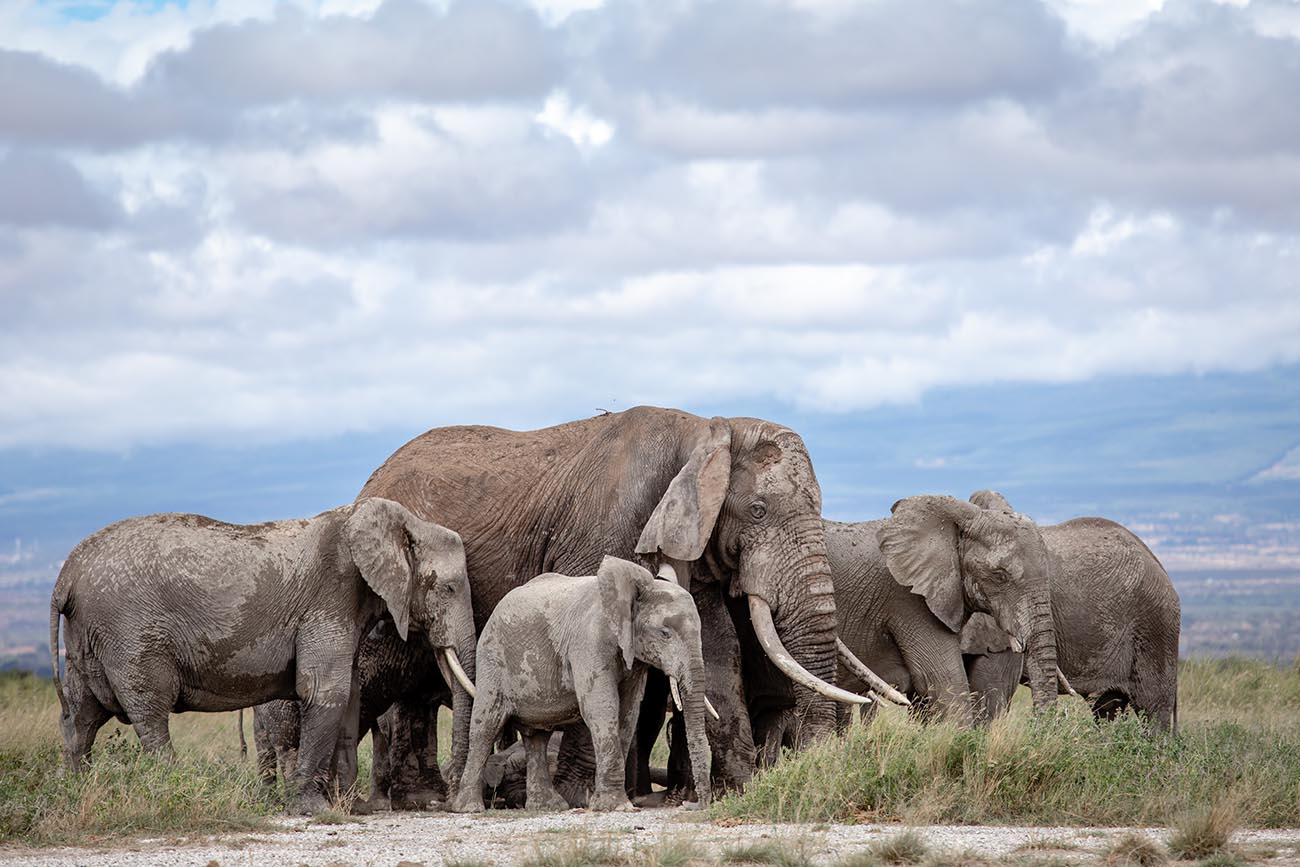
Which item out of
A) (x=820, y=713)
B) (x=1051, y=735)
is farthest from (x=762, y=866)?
(x=820, y=713)

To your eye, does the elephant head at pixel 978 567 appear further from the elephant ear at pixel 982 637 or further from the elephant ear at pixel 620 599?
the elephant ear at pixel 620 599

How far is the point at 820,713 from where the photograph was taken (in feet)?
53.1

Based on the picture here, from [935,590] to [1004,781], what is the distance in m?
4.06

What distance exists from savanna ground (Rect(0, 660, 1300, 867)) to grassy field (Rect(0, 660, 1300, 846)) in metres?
0.01

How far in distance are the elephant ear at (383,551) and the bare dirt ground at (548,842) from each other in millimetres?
2265

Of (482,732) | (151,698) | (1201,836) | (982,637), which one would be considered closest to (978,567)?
(982,637)

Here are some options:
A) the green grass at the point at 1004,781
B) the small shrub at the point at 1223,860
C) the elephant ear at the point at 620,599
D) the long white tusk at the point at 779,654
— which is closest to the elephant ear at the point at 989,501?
the long white tusk at the point at 779,654

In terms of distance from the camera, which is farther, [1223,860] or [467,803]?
[467,803]

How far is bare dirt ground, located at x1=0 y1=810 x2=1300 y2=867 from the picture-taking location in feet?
Answer: 39.0

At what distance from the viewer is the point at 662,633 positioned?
1471cm

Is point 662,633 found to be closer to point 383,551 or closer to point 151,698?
point 383,551

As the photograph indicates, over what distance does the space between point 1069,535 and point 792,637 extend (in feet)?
14.9

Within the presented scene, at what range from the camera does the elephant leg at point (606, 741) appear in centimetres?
1451

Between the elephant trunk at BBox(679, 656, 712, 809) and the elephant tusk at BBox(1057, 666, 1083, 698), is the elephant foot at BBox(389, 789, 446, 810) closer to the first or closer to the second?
the elephant trunk at BBox(679, 656, 712, 809)
